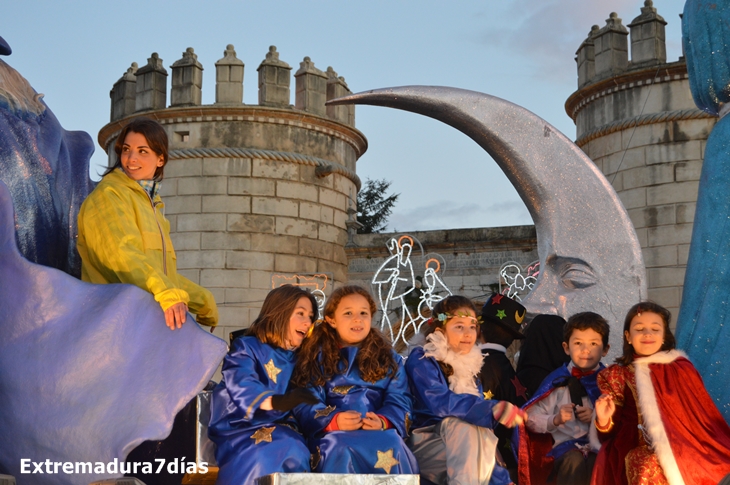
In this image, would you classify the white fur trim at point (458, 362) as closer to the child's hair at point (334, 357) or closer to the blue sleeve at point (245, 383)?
the child's hair at point (334, 357)

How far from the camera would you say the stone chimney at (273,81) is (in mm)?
15078

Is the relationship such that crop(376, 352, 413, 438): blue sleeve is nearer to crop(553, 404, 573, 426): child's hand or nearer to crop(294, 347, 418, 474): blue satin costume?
crop(294, 347, 418, 474): blue satin costume

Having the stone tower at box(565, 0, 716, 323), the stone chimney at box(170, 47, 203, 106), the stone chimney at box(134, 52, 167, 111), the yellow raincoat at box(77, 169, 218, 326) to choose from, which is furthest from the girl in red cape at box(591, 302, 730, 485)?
the stone chimney at box(134, 52, 167, 111)

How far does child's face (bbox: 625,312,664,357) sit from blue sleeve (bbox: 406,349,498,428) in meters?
0.63

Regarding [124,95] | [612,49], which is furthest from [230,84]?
[612,49]

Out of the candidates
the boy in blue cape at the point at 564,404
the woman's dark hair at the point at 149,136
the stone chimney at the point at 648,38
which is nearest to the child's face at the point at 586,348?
the boy in blue cape at the point at 564,404

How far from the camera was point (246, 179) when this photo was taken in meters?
14.8

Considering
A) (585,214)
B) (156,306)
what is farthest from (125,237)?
(585,214)

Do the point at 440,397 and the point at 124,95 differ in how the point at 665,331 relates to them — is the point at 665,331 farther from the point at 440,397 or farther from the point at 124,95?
the point at 124,95

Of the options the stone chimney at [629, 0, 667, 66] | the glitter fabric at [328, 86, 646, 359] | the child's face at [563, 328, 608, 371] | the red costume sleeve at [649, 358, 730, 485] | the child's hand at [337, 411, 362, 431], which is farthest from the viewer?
the stone chimney at [629, 0, 667, 66]

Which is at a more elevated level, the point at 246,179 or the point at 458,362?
the point at 246,179

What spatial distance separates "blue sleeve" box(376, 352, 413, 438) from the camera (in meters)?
3.94

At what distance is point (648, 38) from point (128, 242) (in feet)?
38.0

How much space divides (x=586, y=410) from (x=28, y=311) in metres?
2.24
